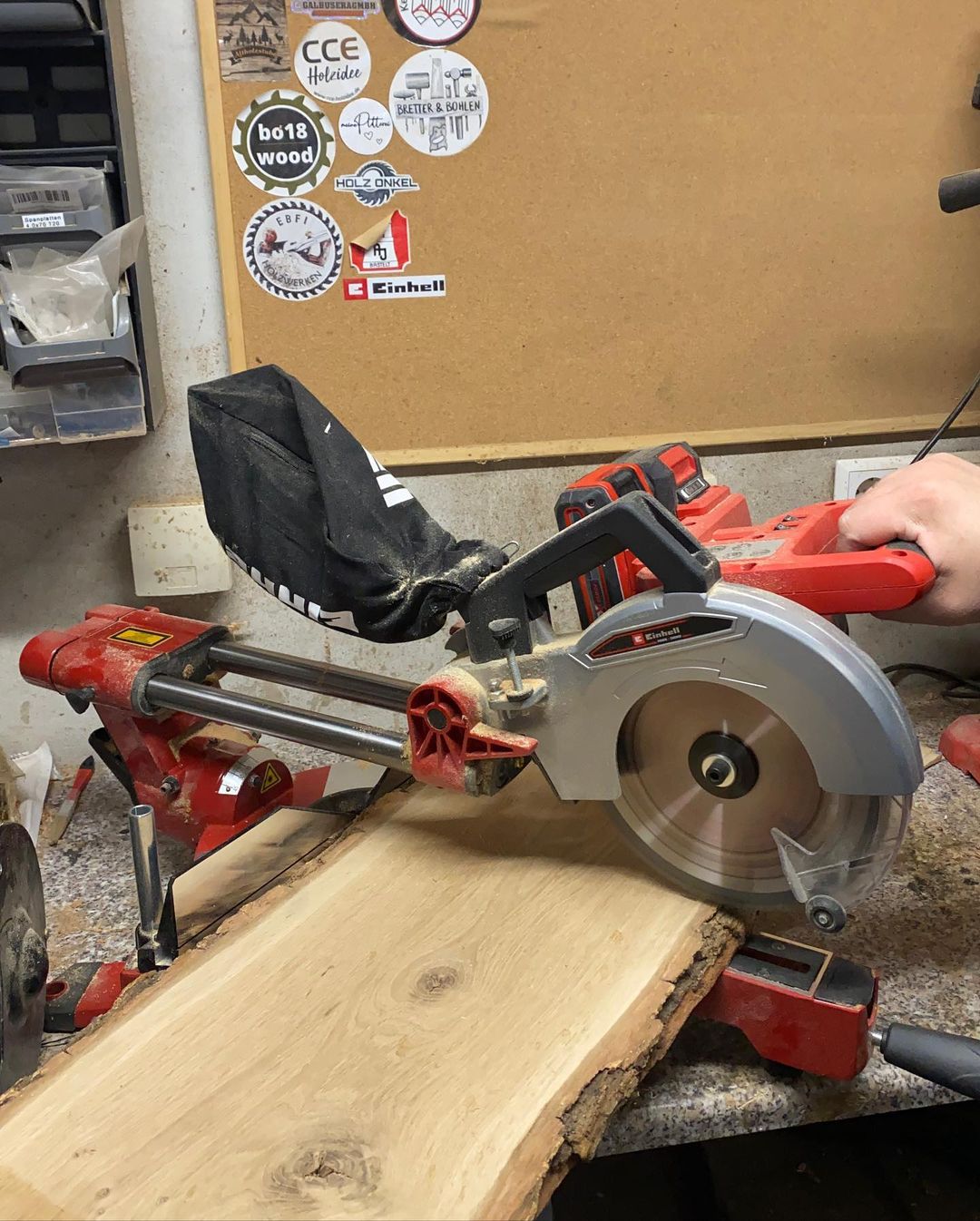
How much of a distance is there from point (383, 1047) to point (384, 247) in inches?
45.1

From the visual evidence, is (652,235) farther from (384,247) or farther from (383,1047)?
(383,1047)

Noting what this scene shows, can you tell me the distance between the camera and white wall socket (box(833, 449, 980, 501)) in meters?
1.60

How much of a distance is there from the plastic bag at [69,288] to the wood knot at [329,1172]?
0.97 metres

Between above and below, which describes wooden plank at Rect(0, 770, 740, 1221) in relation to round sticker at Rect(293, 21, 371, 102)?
below

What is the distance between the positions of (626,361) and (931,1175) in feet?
4.67

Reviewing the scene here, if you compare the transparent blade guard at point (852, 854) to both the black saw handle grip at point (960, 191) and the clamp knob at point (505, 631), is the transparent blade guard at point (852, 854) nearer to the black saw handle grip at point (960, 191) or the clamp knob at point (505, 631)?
the clamp knob at point (505, 631)

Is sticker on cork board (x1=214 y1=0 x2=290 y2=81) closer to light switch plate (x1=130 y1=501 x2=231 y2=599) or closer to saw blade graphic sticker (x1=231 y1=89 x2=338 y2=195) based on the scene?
saw blade graphic sticker (x1=231 y1=89 x2=338 y2=195)

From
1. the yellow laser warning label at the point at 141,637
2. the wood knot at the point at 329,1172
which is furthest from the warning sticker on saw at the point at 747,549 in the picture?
the yellow laser warning label at the point at 141,637

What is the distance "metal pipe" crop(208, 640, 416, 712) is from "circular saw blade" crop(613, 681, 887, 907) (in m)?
0.32

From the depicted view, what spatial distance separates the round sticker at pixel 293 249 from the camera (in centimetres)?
138

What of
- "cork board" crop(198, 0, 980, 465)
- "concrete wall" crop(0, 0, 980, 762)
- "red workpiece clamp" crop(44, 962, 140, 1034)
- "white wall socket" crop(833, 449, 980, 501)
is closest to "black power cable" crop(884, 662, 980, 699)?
"concrete wall" crop(0, 0, 980, 762)

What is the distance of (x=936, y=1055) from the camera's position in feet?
2.41

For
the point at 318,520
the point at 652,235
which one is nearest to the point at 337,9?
the point at 652,235

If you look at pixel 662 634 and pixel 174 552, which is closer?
pixel 662 634
